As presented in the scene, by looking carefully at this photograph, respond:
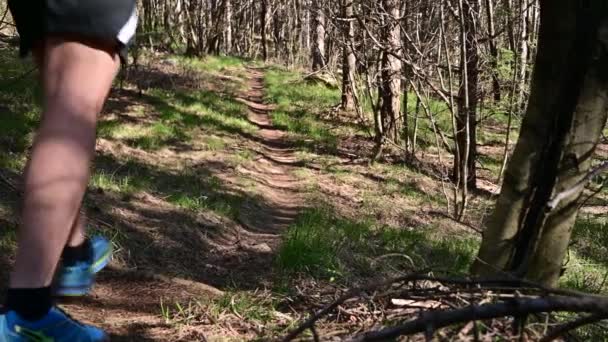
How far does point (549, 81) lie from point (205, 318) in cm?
144

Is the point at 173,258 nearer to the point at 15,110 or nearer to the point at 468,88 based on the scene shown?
the point at 15,110

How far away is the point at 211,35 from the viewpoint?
76.3ft

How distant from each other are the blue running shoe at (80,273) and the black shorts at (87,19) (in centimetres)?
75

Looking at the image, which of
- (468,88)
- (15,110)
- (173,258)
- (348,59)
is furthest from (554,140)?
(348,59)

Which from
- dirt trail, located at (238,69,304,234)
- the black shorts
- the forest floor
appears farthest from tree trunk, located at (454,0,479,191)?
the black shorts

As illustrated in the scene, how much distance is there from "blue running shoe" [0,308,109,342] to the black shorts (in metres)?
0.72

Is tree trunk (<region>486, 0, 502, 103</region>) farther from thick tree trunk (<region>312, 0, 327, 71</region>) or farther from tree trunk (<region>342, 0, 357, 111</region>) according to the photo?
thick tree trunk (<region>312, 0, 327, 71</region>)

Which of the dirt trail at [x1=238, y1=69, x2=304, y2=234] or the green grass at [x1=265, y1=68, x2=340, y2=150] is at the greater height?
the green grass at [x1=265, y1=68, x2=340, y2=150]

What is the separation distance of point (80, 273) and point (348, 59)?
29.6 ft

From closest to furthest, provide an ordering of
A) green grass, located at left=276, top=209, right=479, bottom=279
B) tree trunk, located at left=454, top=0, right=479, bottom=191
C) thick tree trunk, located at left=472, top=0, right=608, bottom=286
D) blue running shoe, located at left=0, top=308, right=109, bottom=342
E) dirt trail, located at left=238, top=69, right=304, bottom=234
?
blue running shoe, located at left=0, top=308, right=109, bottom=342 → thick tree trunk, located at left=472, top=0, right=608, bottom=286 → green grass, located at left=276, top=209, right=479, bottom=279 → dirt trail, located at left=238, top=69, right=304, bottom=234 → tree trunk, located at left=454, top=0, right=479, bottom=191

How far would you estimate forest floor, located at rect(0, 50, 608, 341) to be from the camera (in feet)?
7.74

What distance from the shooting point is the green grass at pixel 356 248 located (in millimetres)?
3266

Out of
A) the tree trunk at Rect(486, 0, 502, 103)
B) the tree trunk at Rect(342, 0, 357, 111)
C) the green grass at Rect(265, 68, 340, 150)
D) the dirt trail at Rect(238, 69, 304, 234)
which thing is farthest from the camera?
the green grass at Rect(265, 68, 340, 150)

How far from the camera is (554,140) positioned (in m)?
1.97
